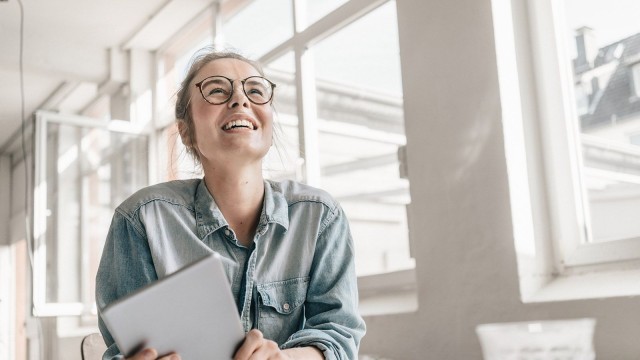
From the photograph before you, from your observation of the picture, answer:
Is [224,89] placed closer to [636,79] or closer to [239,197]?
[239,197]

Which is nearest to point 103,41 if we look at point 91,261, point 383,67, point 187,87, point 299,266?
point 91,261

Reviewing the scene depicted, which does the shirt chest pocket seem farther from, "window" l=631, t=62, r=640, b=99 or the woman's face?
"window" l=631, t=62, r=640, b=99

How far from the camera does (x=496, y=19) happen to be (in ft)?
6.93

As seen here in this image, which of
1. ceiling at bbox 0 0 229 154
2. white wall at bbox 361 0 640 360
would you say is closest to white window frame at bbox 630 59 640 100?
white wall at bbox 361 0 640 360

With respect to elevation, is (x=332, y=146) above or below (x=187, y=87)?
above

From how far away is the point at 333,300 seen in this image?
121 centimetres

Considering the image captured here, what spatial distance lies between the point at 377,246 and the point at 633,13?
1383mm

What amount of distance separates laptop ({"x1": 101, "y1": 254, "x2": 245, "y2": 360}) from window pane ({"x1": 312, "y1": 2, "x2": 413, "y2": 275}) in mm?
1837

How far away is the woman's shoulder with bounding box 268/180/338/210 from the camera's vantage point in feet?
4.31

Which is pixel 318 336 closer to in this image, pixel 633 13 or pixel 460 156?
pixel 460 156

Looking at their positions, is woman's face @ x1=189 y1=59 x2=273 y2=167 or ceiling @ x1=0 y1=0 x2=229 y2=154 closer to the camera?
woman's face @ x1=189 y1=59 x2=273 y2=167

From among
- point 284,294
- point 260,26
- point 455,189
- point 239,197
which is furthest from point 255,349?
point 260,26

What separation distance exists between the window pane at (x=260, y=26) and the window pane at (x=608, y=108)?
170 centimetres

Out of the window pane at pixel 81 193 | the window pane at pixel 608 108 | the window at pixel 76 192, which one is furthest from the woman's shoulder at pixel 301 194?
the window pane at pixel 81 193
